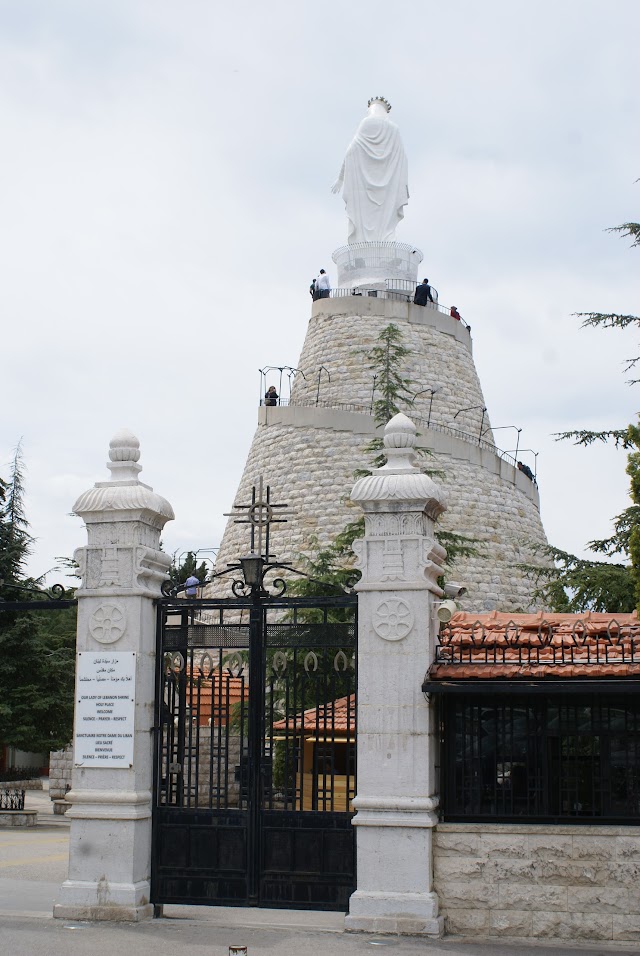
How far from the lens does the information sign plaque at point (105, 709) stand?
11.8m

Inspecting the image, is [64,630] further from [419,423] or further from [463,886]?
[463,886]

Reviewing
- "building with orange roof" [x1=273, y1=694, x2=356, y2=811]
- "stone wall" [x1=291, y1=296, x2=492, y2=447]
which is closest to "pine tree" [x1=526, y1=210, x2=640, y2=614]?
"building with orange roof" [x1=273, y1=694, x2=356, y2=811]

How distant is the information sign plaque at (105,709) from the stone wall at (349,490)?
83.1 feet

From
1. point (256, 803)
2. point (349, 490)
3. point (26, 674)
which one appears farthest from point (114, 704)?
point (349, 490)

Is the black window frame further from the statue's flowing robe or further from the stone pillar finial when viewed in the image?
the statue's flowing robe

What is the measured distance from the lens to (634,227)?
18.2 m

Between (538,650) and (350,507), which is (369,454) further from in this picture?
(538,650)

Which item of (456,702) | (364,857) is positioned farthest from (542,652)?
(364,857)

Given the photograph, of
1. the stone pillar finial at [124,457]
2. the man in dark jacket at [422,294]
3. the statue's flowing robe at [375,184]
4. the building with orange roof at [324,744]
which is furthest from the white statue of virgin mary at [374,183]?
the stone pillar finial at [124,457]

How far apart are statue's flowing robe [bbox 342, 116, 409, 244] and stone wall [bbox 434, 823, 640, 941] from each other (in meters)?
34.9

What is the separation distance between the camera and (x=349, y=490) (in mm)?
39781

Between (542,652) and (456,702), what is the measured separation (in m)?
0.92

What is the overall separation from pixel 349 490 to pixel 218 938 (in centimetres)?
2916

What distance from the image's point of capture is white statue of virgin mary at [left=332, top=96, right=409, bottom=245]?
43.9 meters
